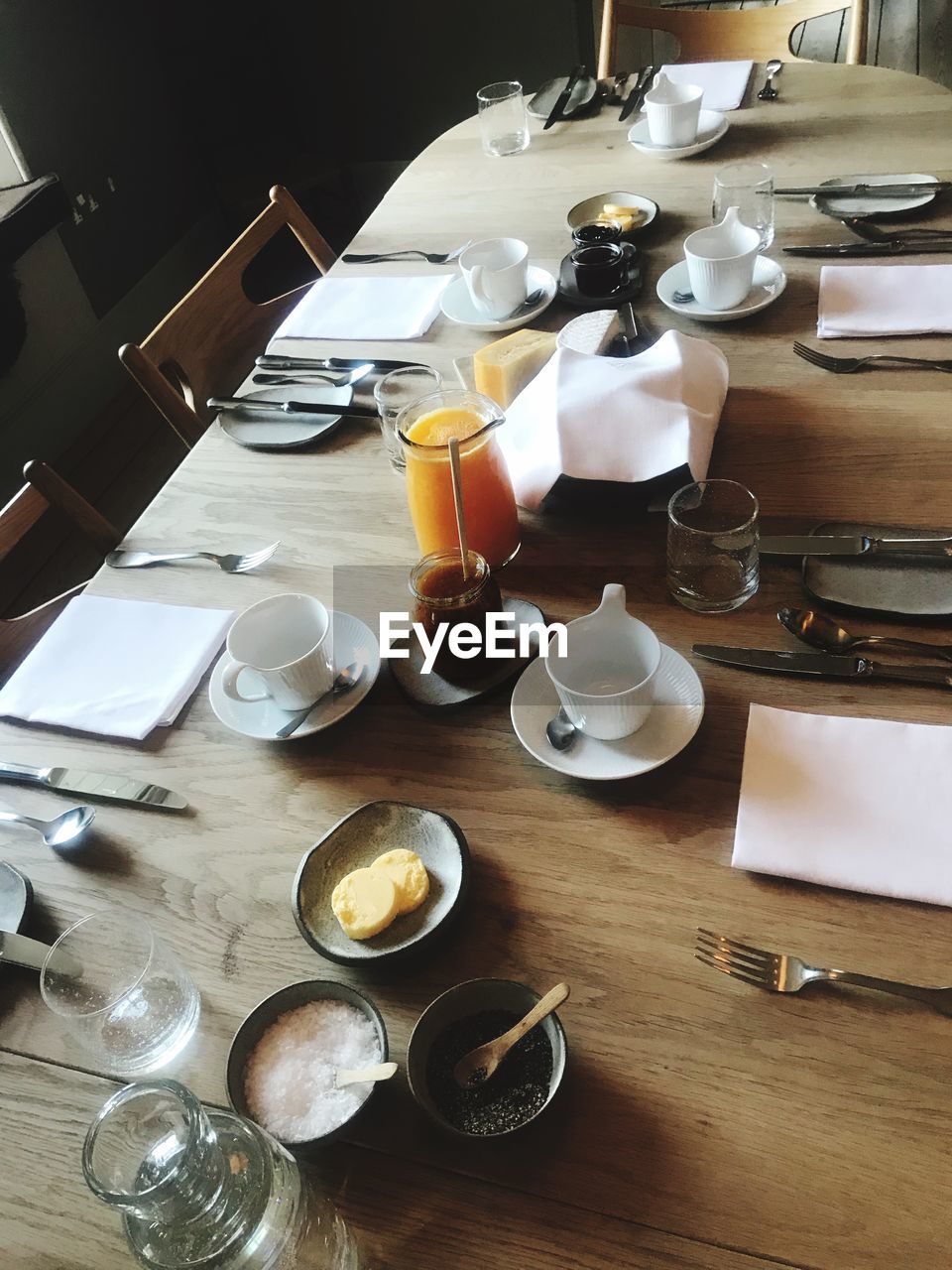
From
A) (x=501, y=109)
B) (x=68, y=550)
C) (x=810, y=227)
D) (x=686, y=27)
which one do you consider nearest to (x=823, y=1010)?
(x=810, y=227)

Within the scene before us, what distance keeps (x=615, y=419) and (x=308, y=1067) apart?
68 centimetres

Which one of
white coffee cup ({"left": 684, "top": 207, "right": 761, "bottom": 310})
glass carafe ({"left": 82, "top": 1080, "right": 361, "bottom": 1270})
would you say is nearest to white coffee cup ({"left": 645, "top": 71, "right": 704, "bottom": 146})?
white coffee cup ({"left": 684, "top": 207, "right": 761, "bottom": 310})

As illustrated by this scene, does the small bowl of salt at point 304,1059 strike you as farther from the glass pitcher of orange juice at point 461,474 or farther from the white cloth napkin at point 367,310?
the white cloth napkin at point 367,310

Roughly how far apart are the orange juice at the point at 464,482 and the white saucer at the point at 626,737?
184mm

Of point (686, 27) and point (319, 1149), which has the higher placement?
point (686, 27)

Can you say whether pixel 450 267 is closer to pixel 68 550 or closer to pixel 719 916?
pixel 719 916

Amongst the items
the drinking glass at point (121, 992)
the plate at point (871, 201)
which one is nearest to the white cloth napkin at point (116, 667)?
the drinking glass at point (121, 992)

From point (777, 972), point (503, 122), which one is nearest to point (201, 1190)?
point (777, 972)

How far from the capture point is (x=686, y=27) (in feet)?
6.18

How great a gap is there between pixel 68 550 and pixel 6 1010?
1818mm

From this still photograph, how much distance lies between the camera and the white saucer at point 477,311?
130 centimetres

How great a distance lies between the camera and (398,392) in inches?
46.6

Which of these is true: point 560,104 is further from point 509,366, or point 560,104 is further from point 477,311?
point 509,366

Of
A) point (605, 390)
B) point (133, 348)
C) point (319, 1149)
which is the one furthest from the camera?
point (133, 348)
